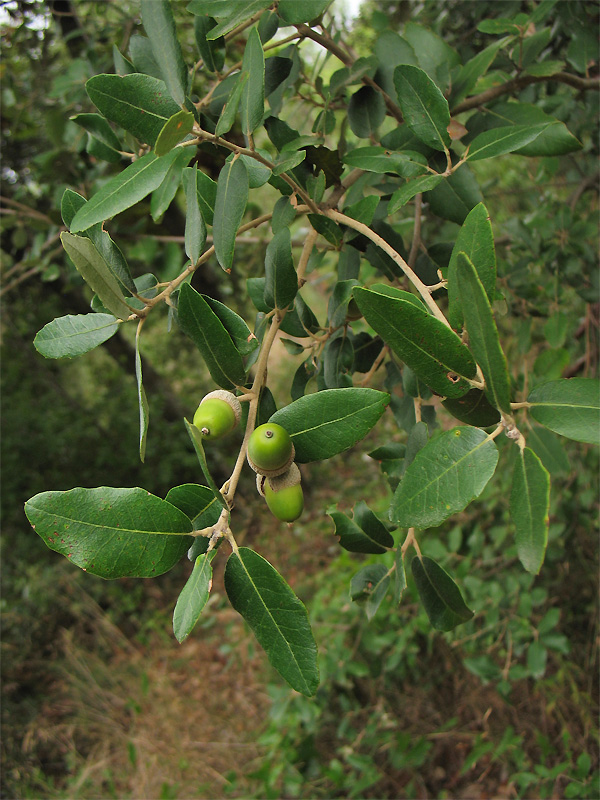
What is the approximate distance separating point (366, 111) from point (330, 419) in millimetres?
517

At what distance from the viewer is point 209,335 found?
1.82ft

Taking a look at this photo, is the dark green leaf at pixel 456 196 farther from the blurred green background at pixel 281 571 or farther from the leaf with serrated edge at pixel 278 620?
the leaf with serrated edge at pixel 278 620

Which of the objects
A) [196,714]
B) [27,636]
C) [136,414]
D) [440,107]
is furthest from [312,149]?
[136,414]

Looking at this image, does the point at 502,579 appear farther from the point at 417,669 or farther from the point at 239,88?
the point at 239,88

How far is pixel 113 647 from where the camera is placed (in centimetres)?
380

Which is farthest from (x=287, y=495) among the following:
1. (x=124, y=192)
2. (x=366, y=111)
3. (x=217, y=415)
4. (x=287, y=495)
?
(x=366, y=111)

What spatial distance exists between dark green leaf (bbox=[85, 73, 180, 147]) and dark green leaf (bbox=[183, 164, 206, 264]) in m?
0.06

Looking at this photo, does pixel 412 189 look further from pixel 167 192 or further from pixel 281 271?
pixel 167 192

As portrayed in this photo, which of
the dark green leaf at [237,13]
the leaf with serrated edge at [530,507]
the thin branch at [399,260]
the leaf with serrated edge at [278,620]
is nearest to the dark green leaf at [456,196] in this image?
the thin branch at [399,260]

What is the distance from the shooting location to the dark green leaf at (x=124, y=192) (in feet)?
1.83

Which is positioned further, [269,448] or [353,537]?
[353,537]

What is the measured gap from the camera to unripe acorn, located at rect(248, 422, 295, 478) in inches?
20.1

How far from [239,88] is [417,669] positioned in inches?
96.1

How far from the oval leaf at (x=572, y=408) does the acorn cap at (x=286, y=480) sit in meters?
0.22
